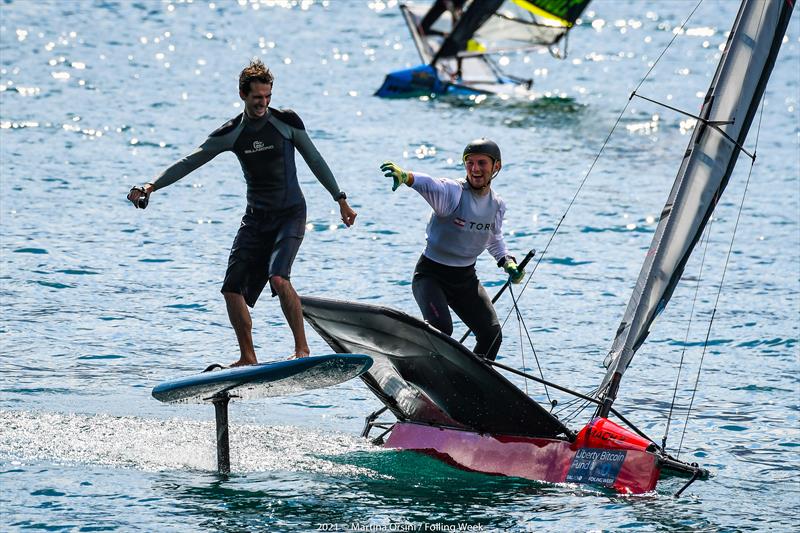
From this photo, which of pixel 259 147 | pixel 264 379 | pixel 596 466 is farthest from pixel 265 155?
pixel 596 466

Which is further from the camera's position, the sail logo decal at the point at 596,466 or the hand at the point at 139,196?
the sail logo decal at the point at 596,466

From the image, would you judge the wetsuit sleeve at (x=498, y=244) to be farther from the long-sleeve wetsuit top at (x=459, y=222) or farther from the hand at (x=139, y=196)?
the hand at (x=139, y=196)

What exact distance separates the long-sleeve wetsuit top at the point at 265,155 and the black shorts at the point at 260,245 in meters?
0.10

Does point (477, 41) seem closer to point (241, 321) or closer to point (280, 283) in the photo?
point (241, 321)

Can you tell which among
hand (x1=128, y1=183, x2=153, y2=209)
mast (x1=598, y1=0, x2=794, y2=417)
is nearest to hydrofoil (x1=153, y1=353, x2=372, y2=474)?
hand (x1=128, y1=183, x2=153, y2=209)

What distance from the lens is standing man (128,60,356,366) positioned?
37.0ft

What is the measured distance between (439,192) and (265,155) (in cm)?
155

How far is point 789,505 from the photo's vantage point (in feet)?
41.2

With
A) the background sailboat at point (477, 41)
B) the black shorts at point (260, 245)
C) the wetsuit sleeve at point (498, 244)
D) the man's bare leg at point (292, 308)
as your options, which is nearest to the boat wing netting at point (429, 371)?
the man's bare leg at point (292, 308)

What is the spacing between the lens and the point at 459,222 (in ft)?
39.7

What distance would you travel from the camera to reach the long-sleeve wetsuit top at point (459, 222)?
11.9 metres

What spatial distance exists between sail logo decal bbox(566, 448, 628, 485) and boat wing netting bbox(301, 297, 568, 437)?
0.32 m

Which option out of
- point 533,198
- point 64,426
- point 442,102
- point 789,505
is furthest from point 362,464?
point 442,102

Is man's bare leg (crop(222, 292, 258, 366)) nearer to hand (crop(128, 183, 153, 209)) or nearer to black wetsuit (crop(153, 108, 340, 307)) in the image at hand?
black wetsuit (crop(153, 108, 340, 307))
